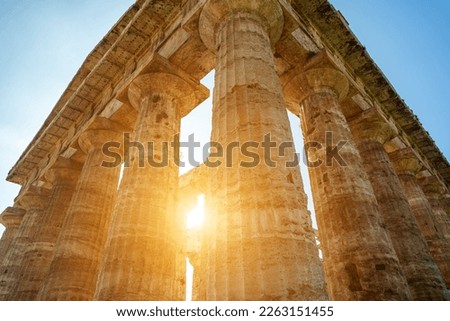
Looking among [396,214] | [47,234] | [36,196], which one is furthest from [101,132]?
[396,214]

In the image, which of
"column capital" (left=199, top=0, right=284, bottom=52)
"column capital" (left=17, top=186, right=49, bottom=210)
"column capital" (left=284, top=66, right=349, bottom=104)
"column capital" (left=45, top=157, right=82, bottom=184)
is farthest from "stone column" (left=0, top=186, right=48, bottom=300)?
"column capital" (left=284, top=66, right=349, bottom=104)

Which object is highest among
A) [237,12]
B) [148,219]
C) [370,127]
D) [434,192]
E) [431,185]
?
[431,185]

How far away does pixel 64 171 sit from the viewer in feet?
41.2

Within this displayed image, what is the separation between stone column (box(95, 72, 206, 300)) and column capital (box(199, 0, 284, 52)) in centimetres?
213

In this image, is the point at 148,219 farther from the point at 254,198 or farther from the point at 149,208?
the point at 254,198

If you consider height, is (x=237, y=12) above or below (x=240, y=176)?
above

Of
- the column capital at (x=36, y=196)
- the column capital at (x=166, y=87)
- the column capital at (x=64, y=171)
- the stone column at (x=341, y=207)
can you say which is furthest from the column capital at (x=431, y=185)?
the column capital at (x=36, y=196)

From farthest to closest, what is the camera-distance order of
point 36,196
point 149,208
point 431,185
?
point 431,185 → point 36,196 → point 149,208

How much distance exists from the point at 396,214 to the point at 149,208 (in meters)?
7.53

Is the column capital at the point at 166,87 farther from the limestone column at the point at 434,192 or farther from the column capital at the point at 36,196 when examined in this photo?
the limestone column at the point at 434,192

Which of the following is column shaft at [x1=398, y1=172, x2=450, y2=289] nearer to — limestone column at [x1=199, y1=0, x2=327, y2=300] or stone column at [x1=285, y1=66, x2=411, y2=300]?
stone column at [x1=285, y1=66, x2=411, y2=300]

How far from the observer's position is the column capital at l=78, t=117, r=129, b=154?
36.1 feet

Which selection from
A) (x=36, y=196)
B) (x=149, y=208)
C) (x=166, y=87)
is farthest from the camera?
(x=36, y=196)
